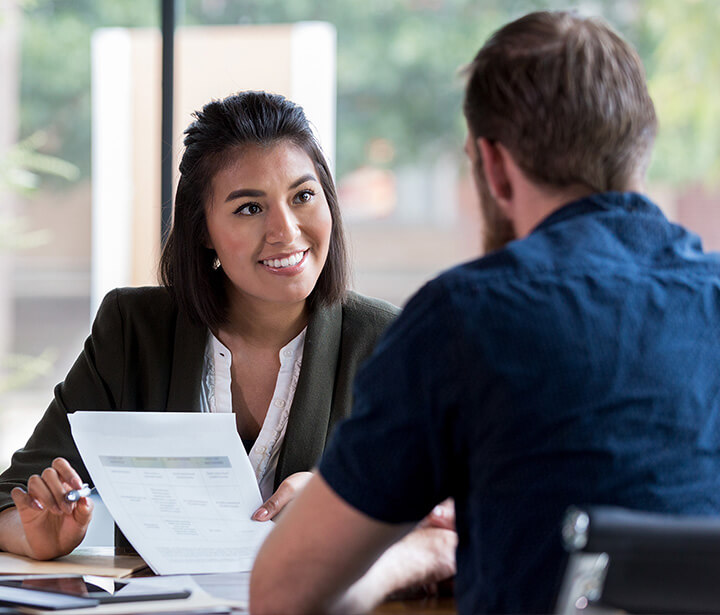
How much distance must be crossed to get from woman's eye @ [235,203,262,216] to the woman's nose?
0.12 ft

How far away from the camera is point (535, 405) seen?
0.91 m

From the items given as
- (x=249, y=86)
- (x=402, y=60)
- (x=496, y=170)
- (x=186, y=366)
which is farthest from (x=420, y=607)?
(x=402, y=60)

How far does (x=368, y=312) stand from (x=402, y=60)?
3.91 m

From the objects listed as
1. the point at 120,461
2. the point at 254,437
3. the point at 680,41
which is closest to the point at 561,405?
the point at 120,461

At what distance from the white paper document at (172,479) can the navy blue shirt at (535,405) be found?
1.63ft

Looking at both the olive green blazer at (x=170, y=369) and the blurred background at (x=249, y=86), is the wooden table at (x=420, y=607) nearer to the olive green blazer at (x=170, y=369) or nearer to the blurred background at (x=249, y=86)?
the olive green blazer at (x=170, y=369)

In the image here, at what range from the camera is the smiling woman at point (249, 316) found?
186cm

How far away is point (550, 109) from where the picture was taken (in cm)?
101

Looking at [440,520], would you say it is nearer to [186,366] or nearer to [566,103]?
[566,103]

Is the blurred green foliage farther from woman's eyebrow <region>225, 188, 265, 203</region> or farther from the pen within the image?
the pen

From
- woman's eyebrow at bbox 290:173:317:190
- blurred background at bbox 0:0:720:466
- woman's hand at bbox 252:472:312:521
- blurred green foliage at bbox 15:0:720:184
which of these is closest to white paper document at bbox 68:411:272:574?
woman's hand at bbox 252:472:312:521

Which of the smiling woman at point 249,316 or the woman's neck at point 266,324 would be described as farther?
the woman's neck at point 266,324

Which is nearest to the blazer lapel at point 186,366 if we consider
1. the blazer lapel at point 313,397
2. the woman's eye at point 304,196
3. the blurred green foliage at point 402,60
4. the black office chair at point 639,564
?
the blazer lapel at point 313,397

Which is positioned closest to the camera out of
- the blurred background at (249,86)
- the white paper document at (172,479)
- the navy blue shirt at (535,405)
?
the navy blue shirt at (535,405)
